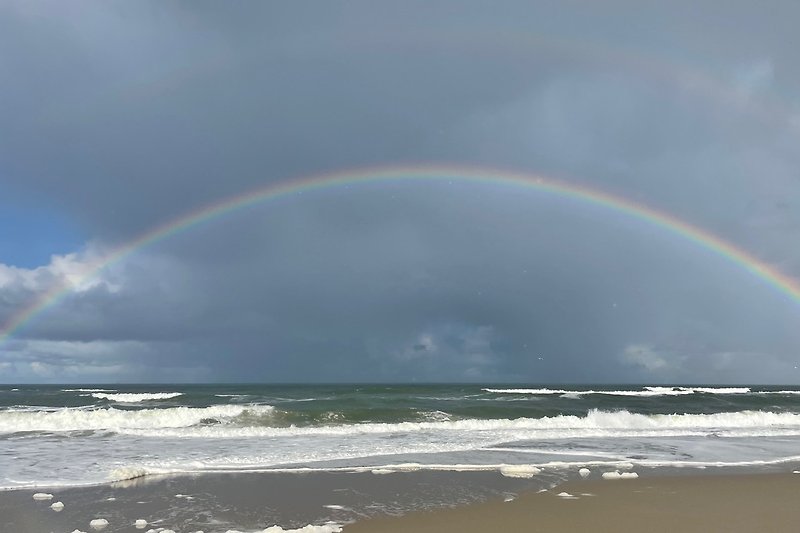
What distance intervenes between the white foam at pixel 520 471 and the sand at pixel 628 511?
45.2 inches

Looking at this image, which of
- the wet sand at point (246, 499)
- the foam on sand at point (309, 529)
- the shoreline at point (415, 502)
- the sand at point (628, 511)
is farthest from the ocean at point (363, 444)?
the foam on sand at point (309, 529)

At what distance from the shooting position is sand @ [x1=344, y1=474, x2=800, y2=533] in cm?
800

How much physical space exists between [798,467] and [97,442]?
20.6 metres

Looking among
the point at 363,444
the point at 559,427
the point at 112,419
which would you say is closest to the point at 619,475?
the point at 363,444

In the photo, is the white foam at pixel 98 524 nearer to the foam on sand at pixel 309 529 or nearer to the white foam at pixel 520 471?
the foam on sand at pixel 309 529

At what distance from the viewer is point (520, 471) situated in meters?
12.6

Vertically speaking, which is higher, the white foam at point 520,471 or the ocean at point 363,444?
the white foam at point 520,471

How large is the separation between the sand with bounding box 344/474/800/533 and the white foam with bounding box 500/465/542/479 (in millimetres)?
1149

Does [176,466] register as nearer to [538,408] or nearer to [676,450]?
[676,450]

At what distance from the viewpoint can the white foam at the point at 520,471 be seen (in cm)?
1214

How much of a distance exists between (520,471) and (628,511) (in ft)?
12.6

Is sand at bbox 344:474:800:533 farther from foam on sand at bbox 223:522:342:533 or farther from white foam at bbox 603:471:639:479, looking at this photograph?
white foam at bbox 603:471:639:479

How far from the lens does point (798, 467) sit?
46.0 feet

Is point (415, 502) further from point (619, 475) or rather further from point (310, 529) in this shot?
point (619, 475)
